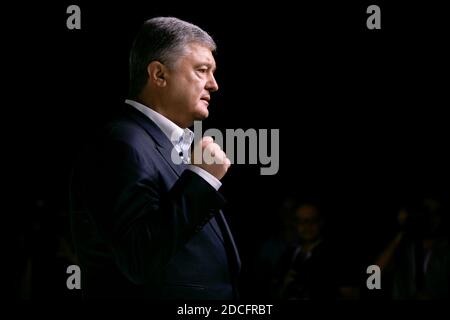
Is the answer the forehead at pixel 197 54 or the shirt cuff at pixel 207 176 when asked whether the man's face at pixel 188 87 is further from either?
the shirt cuff at pixel 207 176

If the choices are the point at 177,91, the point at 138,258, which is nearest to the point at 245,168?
the point at 177,91

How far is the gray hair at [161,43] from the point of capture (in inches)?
78.1

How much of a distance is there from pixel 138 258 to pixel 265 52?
3.09 m

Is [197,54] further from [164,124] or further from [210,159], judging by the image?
[210,159]

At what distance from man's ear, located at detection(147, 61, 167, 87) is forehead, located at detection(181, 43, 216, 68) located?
0.20 ft

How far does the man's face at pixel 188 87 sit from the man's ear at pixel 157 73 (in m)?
0.01

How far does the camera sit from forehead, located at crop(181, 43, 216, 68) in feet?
6.53

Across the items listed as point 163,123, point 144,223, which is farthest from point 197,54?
point 144,223

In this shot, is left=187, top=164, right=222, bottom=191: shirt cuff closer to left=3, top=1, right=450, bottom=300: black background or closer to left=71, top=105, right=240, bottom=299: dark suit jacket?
left=71, top=105, right=240, bottom=299: dark suit jacket

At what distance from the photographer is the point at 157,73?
1983mm

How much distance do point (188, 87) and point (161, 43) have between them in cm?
14

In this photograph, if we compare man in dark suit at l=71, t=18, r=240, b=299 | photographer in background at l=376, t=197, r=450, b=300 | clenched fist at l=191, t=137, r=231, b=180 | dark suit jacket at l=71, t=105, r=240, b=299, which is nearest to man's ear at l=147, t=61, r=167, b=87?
man in dark suit at l=71, t=18, r=240, b=299

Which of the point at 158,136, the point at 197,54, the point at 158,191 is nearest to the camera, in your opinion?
the point at 158,191

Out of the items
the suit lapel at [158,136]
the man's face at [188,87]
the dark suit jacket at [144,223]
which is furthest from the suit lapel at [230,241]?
the man's face at [188,87]
